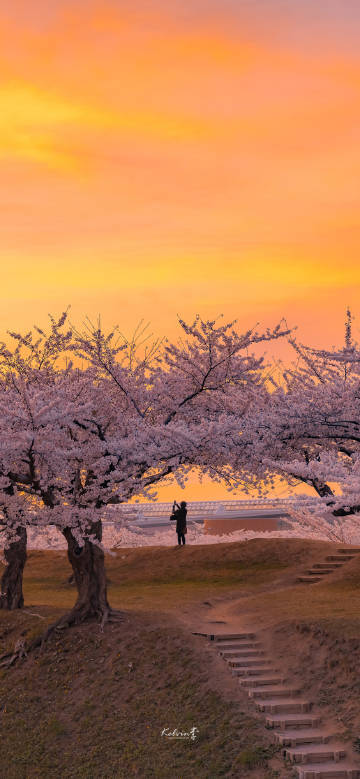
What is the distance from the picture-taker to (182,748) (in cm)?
1853

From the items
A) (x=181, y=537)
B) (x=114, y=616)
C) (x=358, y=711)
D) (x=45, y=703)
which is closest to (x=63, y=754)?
(x=45, y=703)

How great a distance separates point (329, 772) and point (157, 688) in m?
5.62

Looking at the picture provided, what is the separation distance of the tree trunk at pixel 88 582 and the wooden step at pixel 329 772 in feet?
30.8

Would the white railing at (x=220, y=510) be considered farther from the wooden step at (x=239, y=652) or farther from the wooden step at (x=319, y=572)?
the wooden step at (x=239, y=652)

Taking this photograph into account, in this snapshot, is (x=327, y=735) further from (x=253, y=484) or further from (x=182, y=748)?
(x=253, y=484)

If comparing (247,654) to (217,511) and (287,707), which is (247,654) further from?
(217,511)

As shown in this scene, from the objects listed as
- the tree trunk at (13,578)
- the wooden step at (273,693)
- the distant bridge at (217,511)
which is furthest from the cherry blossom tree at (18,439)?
the distant bridge at (217,511)

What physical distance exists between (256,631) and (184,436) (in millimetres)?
5740

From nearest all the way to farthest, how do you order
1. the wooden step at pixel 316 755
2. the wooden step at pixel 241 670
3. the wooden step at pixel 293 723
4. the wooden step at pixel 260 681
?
the wooden step at pixel 316 755 < the wooden step at pixel 293 723 < the wooden step at pixel 260 681 < the wooden step at pixel 241 670

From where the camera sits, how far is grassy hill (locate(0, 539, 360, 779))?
18.3m

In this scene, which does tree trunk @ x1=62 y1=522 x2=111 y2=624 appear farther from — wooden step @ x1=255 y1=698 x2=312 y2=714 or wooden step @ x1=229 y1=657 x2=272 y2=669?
wooden step @ x1=255 y1=698 x2=312 y2=714

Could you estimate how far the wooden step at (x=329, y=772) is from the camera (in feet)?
53.6

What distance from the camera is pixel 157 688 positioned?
20.9 meters

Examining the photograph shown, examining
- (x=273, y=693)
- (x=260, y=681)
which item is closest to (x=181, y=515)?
(x=260, y=681)
